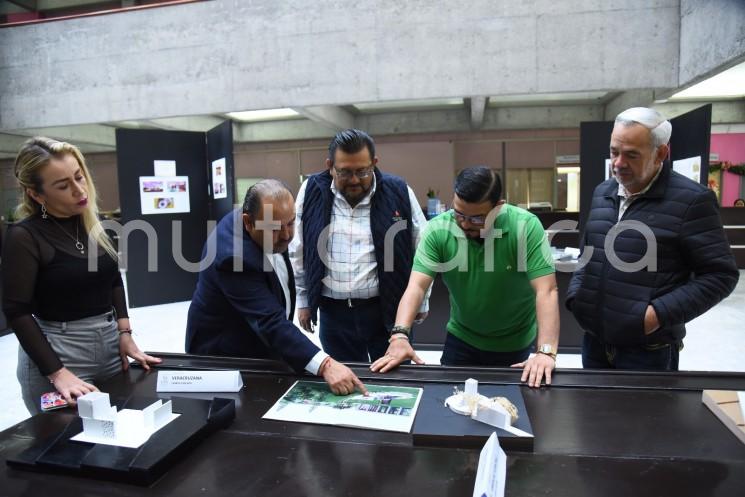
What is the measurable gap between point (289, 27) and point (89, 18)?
2643 millimetres

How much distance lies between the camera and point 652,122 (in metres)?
1.37

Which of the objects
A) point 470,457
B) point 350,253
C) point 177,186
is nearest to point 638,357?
point 470,457

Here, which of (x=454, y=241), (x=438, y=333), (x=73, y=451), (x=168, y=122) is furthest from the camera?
(x=168, y=122)

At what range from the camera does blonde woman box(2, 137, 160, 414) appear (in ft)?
4.09

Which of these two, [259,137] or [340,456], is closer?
[340,456]

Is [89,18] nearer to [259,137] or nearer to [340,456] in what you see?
[259,137]

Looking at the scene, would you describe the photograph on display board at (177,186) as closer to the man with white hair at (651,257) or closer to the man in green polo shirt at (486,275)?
the man in green polo shirt at (486,275)

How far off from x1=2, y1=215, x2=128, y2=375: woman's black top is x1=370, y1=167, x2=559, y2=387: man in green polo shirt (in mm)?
912

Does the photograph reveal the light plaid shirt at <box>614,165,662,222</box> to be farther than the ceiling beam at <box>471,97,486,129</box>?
No

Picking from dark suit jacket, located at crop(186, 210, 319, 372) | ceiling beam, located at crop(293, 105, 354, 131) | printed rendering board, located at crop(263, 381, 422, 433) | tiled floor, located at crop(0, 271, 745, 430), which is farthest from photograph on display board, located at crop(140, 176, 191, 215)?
printed rendering board, located at crop(263, 381, 422, 433)

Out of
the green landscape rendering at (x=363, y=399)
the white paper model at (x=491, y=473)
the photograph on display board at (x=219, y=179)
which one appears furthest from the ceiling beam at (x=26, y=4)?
the white paper model at (x=491, y=473)

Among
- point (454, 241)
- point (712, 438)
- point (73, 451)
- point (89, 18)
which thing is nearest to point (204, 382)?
point (73, 451)

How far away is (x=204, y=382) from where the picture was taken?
125cm

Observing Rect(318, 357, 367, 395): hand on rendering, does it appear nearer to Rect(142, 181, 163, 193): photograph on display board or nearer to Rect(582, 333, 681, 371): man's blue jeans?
Rect(582, 333, 681, 371): man's blue jeans
